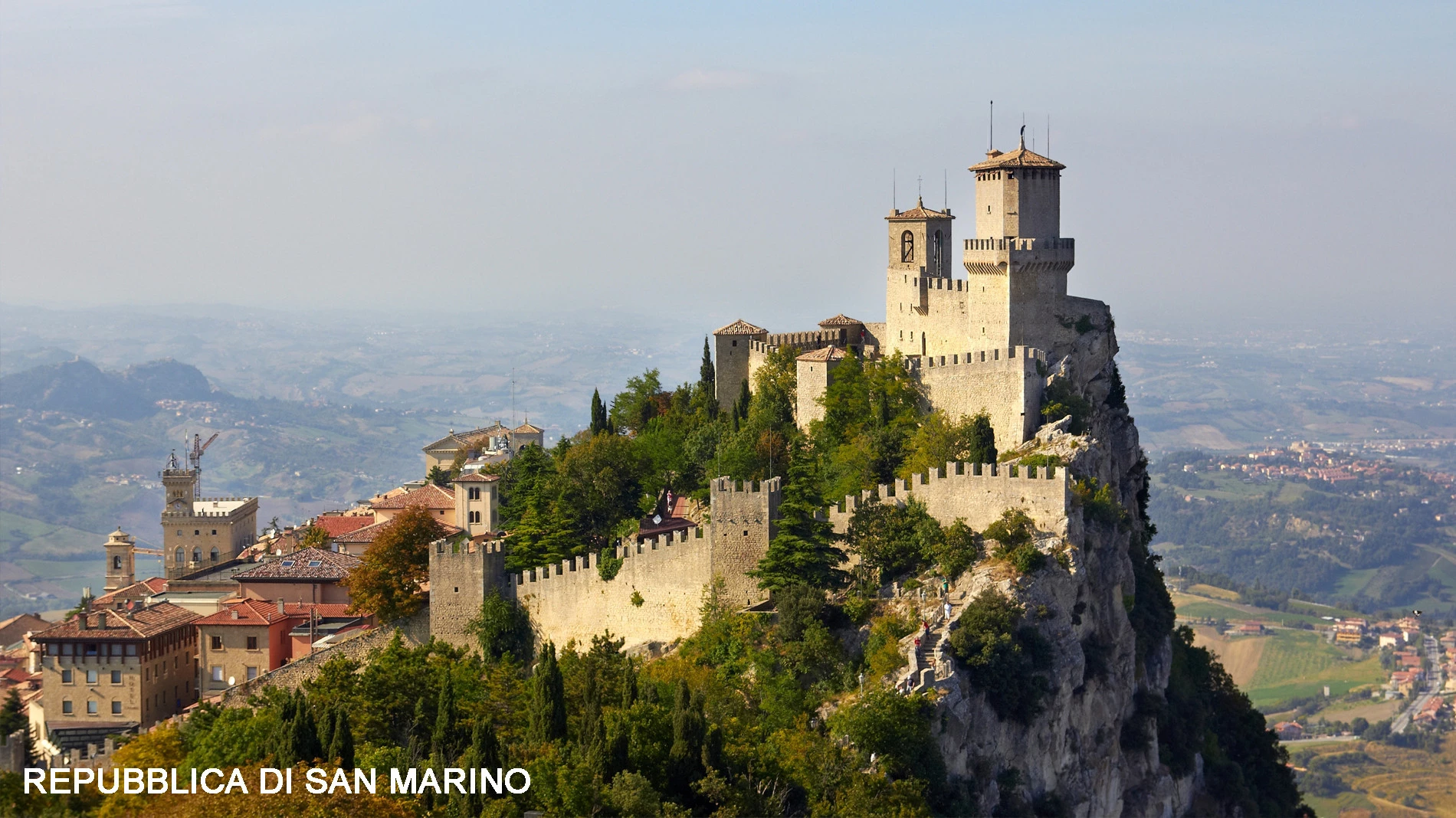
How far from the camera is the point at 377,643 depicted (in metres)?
50.1

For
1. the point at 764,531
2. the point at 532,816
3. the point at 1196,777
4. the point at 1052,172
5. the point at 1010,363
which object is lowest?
the point at 1196,777

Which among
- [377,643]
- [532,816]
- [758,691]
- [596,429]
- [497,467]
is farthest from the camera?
[596,429]

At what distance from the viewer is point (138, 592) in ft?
222

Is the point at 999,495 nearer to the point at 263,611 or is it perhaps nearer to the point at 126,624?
the point at 263,611

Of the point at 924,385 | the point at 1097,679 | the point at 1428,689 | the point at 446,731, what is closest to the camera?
the point at 446,731

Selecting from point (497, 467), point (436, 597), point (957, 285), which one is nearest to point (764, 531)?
point (436, 597)

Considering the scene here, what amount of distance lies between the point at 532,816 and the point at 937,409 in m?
23.2

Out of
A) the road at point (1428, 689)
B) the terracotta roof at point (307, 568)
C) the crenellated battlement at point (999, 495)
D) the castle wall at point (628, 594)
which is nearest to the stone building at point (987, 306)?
the crenellated battlement at point (999, 495)

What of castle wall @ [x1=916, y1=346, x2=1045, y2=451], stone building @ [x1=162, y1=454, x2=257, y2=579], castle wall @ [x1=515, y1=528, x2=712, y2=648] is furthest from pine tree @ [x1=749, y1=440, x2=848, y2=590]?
stone building @ [x1=162, y1=454, x2=257, y2=579]

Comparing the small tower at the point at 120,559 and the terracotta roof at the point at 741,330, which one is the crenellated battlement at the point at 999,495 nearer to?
the terracotta roof at the point at 741,330

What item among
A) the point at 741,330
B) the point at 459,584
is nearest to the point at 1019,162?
the point at 741,330

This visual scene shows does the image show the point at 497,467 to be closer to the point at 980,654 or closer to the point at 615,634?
the point at 615,634

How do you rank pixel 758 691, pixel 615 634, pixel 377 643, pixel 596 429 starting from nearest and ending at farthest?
pixel 758 691 → pixel 615 634 → pixel 377 643 → pixel 596 429

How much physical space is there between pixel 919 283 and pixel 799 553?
17.1 m
